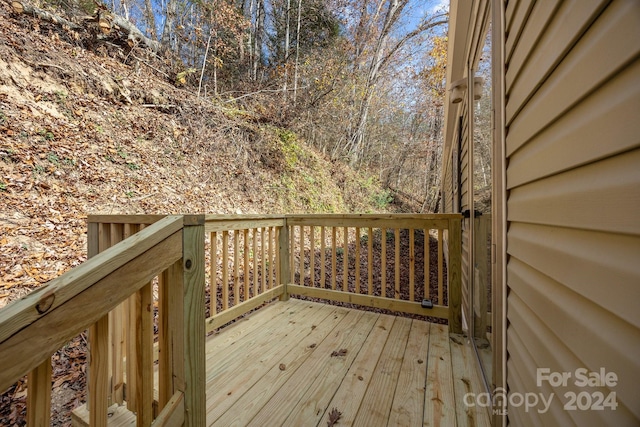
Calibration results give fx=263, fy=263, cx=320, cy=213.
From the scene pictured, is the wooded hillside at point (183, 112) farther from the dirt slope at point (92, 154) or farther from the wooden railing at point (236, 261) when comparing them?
the wooden railing at point (236, 261)

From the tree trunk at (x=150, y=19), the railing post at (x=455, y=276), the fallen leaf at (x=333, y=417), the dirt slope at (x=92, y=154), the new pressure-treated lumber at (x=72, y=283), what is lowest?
the fallen leaf at (x=333, y=417)

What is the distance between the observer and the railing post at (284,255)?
3209mm

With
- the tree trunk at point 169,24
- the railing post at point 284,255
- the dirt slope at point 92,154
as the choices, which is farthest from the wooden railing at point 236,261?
the tree trunk at point 169,24

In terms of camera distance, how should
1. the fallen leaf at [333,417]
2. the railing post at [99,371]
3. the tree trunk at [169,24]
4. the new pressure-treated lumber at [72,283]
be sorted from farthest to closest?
1. the tree trunk at [169,24]
2. the fallen leaf at [333,417]
3. the railing post at [99,371]
4. the new pressure-treated lumber at [72,283]

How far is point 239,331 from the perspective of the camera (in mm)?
2457

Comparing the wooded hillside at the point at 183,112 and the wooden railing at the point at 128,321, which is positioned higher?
the wooded hillside at the point at 183,112

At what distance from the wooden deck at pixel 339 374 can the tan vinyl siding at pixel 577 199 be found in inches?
28.5

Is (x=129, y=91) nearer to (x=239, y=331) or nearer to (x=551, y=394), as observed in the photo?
(x=239, y=331)

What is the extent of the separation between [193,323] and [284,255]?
221cm

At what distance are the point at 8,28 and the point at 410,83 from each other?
36.0 ft

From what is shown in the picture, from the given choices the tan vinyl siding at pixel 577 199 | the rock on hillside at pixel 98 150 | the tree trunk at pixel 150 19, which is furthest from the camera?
the tree trunk at pixel 150 19

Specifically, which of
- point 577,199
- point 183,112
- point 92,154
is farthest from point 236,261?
point 183,112

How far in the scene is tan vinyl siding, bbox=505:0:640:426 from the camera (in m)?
0.43

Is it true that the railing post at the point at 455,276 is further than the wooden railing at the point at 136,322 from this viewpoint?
Yes
